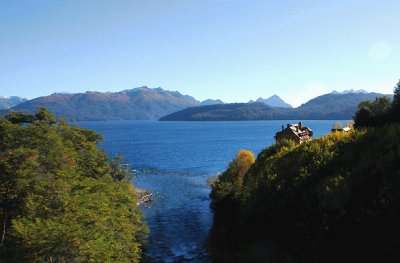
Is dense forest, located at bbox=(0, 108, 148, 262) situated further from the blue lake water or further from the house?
the house

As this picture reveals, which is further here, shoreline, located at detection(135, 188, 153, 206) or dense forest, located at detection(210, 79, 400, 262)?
shoreline, located at detection(135, 188, 153, 206)

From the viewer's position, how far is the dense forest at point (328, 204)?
2384 centimetres

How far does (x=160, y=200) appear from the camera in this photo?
87.4 meters

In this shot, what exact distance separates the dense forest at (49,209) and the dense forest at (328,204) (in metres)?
13.7

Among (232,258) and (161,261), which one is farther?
(161,261)

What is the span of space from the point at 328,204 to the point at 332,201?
36 centimetres

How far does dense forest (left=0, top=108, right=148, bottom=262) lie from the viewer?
95.3ft

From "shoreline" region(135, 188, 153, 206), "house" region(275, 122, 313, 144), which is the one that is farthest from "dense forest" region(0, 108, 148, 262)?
"shoreline" region(135, 188, 153, 206)

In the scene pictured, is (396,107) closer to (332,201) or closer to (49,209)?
(332,201)

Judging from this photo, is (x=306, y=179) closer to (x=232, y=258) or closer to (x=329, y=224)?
(x=329, y=224)

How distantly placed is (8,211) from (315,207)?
27.1 m

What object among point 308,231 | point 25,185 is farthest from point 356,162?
point 25,185

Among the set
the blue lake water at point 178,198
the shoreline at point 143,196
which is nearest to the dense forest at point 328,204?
the blue lake water at point 178,198

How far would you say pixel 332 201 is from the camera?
89.9ft
